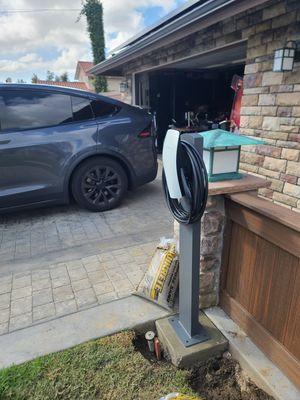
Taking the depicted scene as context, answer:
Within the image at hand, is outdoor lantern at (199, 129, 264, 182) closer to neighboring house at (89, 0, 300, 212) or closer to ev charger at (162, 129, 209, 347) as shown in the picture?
ev charger at (162, 129, 209, 347)

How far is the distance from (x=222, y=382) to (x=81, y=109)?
3.21 meters

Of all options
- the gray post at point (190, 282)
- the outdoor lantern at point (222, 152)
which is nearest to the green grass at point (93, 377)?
the gray post at point (190, 282)

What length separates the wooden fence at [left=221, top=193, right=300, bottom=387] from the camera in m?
1.43

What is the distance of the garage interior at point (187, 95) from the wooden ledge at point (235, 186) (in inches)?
226

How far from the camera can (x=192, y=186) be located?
1.53 metres

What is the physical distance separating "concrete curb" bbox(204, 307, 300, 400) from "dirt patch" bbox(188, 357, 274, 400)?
0.04 m

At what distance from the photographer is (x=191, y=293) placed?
1.71m

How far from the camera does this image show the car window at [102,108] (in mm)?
3707

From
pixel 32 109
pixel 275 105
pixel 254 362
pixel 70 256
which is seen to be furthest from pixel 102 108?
pixel 254 362

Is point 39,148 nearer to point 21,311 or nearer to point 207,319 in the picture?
point 21,311

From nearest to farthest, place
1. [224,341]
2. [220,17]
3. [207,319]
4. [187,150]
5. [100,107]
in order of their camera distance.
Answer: [187,150], [224,341], [207,319], [220,17], [100,107]

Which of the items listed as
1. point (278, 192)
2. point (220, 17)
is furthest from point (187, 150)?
point (278, 192)

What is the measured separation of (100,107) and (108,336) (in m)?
2.81

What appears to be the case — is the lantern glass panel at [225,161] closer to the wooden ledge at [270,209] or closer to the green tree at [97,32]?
the wooden ledge at [270,209]
